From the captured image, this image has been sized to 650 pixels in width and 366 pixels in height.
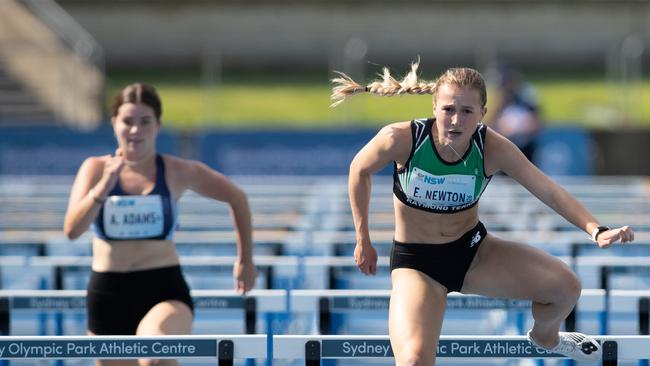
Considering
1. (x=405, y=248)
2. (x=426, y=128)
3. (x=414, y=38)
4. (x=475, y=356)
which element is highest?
(x=414, y=38)

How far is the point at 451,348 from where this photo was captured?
4.88 meters

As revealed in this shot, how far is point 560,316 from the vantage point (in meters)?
5.11

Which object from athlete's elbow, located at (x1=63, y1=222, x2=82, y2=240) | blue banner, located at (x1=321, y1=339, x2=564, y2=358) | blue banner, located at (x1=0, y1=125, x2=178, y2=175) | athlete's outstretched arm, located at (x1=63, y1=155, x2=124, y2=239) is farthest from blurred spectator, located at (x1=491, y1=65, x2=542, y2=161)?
blue banner, located at (x1=321, y1=339, x2=564, y2=358)

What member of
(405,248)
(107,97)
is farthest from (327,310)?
(107,97)

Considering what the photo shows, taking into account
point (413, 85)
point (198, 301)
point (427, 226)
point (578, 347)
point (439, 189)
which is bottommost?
point (578, 347)

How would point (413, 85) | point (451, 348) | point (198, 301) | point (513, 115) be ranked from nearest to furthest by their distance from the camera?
point (451, 348), point (413, 85), point (198, 301), point (513, 115)

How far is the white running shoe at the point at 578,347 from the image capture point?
4.95 meters

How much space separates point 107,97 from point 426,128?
20.7 metres

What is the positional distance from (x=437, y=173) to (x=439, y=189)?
7 cm

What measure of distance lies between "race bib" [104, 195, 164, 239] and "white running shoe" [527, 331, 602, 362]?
6.40 ft

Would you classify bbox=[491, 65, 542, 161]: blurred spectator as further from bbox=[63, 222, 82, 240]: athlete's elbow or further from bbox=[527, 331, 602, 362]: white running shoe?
bbox=[527, 331, 602, 362]: white running shoe

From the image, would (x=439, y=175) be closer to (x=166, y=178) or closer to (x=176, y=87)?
(x=166, y=178)

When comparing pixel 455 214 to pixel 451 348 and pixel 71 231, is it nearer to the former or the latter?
pixel 451 348

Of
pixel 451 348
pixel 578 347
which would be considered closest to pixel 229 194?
pixel 451 348
